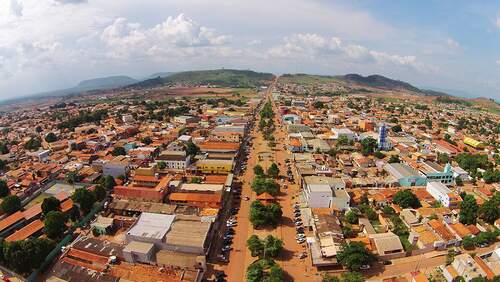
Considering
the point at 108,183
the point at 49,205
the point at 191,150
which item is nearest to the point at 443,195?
the point at 191,150

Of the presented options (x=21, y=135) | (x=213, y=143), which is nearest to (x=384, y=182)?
(x=213, y=143)

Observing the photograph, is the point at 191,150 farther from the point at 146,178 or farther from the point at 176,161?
the point at 146,178

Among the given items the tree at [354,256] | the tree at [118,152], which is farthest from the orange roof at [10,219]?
the tree at [354,256]

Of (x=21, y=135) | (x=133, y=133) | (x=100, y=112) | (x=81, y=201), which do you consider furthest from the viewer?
(x=100, y=112)

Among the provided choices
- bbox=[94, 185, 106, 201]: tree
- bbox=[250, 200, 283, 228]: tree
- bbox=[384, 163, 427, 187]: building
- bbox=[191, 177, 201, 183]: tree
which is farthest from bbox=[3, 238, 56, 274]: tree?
bbox=[384, 163, 427, 187]: building

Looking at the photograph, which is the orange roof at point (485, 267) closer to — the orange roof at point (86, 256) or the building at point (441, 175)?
the building at point (441, 175)

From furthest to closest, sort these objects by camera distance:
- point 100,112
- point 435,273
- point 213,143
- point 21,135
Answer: point 100,112
point 21,135
point 213,143
point 435,273

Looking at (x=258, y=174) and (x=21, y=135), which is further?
(x=21, y=135)

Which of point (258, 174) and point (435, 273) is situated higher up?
point (258, 174)

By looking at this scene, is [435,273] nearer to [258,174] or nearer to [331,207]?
[331,207]

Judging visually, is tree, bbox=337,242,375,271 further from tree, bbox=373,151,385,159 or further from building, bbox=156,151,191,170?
tree, bbox=373,151,385,159
